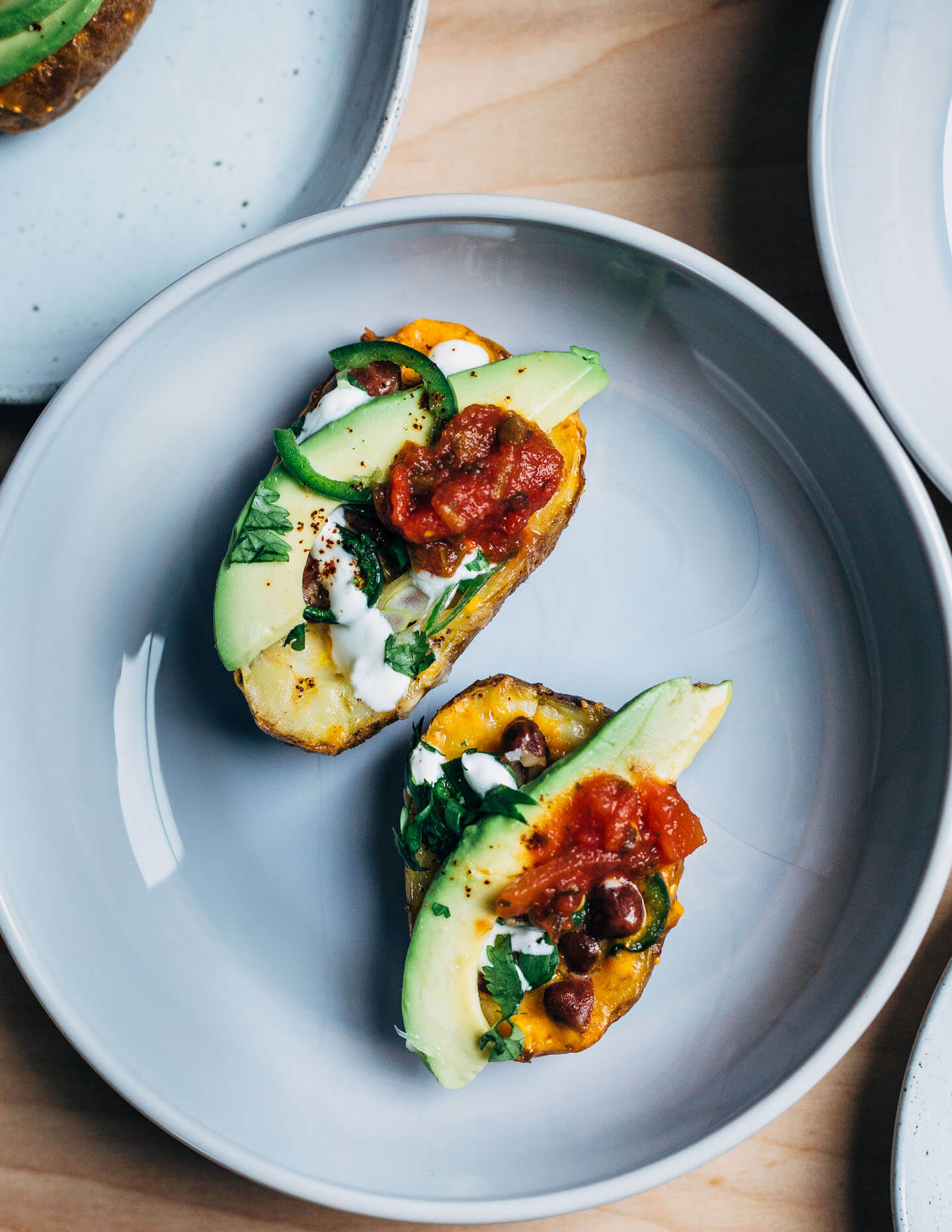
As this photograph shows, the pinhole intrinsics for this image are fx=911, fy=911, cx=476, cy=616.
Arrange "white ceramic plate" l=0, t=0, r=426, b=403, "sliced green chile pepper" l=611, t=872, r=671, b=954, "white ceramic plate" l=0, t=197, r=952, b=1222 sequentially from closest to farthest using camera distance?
"sliced green chile pepper" l=611, t=872, r=671, b=954
"white ceramic plate" l=0, t=197, r=952, b=1222
"white ceramic plate" l=0, t=0, r=426, b=403

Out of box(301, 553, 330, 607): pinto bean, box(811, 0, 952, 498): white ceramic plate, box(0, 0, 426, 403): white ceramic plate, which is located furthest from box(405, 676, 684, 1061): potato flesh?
box(0, 0, 426, 403): white ceramic plate

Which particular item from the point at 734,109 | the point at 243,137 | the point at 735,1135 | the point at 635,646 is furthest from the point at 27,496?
the point at 735,1135

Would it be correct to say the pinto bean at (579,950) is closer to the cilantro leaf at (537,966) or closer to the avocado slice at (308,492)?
the cilantro leaf at (537,966)

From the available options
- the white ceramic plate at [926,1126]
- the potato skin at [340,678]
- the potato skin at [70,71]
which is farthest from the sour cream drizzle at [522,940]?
the potato skin at [70,71]

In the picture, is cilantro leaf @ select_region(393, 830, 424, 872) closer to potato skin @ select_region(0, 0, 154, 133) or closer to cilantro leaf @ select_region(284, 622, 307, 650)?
cilantro leaf @ select_region(284, 622, 307, 650)

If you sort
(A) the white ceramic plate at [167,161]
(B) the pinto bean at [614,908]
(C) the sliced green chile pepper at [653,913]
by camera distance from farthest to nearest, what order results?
(A) the white ceramic plate at [167,161] → (C) the sliced green chile pepper at [653,913] → (B) the pinto bean at [614,908]
